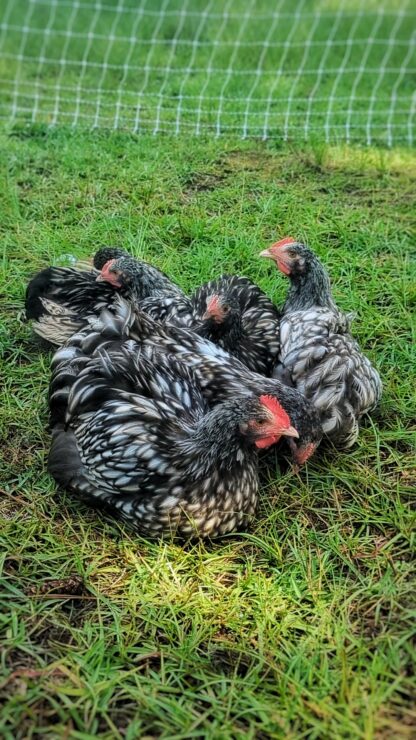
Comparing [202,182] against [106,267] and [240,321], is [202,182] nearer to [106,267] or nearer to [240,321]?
[106,267]

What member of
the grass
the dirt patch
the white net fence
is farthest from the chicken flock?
the white net fence

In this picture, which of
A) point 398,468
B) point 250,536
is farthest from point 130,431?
point 398,468

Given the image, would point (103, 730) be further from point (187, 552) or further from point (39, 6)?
point (39, 6)

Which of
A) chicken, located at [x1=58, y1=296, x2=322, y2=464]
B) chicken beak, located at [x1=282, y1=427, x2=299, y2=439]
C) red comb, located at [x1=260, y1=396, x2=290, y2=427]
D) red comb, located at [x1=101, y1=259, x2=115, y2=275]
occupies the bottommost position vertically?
red comb, located at [x1=101, y1=259, x2=115, y2=275]

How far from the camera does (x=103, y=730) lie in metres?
1.88

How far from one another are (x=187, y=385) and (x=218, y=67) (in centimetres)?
475

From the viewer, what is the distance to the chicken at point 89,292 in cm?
332

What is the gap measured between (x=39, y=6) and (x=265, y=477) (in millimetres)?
6777

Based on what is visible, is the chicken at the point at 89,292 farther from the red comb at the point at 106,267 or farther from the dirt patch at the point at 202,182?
the dirt patch at the point at 202,182

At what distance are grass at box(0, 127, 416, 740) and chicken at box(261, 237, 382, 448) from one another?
19 centimetres

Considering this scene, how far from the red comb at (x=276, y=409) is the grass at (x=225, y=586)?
0.44 metres

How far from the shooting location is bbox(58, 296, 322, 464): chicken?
263 centimetres

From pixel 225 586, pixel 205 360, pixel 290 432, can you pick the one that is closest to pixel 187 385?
pixel 205 360

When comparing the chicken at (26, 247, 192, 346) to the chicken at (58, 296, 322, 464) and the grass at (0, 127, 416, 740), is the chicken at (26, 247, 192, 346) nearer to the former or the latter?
the grass at (0, 127, 416, 740)
